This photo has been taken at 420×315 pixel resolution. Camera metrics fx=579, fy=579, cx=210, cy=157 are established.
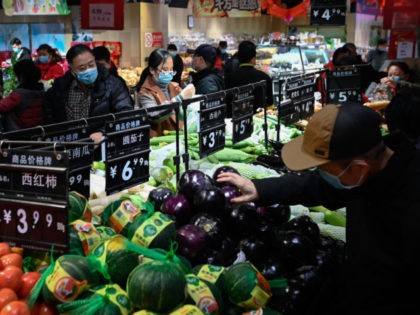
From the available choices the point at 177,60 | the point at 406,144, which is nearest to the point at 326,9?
the point at 177,60

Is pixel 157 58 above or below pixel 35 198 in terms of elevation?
above

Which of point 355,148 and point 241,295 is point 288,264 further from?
point 355,148

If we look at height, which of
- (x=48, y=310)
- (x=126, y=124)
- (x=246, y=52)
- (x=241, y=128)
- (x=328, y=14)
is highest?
(x=328, y=14)

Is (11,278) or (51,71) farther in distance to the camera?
(51,71)

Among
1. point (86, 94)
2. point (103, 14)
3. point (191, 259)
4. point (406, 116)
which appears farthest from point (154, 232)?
point (103, 14)

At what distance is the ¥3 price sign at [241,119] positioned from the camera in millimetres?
4053

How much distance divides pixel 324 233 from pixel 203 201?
842mm

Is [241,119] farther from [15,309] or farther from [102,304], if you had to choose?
[15,309]

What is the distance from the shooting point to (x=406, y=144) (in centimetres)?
211

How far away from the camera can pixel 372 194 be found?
1973mm

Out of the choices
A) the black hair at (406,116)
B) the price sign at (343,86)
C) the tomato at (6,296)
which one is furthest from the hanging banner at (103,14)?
the tomato at (6,296)

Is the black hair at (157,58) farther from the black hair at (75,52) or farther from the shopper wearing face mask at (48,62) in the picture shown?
the shopper wearing face mask at (48,62)

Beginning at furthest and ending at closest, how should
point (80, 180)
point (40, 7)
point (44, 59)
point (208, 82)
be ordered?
point (40, 7) → point (44, 59) → point (208, 82) → point (80, 180)

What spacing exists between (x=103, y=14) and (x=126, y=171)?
20.6ft
